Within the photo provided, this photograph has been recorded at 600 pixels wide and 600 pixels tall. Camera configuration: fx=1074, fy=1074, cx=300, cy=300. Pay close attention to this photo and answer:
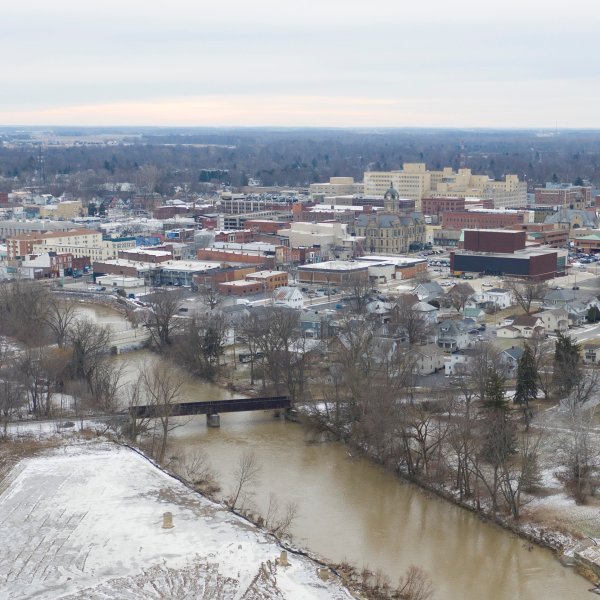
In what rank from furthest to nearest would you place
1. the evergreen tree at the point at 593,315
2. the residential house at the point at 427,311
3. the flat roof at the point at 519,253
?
the flat roof at the point at 519,253 < the evergreen tree at the point at 593,315 < the residential house at the point at 427,311

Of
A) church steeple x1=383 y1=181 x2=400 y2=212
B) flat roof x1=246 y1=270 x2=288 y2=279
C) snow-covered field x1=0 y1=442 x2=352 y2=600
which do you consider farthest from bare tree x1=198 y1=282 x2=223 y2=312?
church steeple x1=383 y1=181 x2=400 y2=212

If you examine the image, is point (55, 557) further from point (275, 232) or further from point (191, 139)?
point (191, 139)

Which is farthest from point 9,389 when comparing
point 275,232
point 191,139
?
point 191,139

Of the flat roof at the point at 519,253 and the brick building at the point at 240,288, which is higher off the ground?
the flat roof at the point at 519,253

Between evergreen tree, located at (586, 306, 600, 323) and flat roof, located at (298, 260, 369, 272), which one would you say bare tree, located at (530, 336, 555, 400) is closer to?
evergreen tree, located at (586, 306, 600, 323)

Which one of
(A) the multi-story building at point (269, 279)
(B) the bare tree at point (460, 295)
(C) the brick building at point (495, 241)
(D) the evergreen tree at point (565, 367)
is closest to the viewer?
(D) the evergreen tree at point (565, 367)

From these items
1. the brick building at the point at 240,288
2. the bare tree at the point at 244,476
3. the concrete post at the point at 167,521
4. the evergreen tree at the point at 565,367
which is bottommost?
the brick building at the point at 240,288

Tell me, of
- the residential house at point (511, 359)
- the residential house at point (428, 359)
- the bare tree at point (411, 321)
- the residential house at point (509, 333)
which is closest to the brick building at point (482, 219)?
the bare tree at point (411, 321)

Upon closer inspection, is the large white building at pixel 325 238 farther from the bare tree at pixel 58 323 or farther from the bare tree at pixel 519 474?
the bare tree at pixel 519 474
